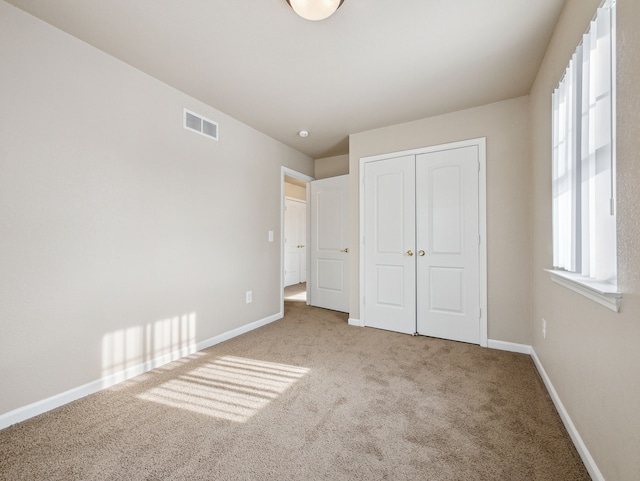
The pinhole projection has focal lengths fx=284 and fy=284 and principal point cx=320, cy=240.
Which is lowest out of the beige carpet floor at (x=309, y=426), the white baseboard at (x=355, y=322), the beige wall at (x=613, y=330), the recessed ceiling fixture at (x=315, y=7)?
the beige carpet floor at (x=309, y=426)

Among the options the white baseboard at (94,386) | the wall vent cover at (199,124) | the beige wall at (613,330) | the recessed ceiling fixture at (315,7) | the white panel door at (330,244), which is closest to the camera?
the beige wall at (613,330)

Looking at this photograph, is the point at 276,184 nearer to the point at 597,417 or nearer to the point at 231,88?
the point at 231,88

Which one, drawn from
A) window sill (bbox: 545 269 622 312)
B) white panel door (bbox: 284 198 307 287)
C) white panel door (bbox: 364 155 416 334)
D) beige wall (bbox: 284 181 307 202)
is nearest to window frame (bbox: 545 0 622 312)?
window sill (bbox: 545 269 622 312)

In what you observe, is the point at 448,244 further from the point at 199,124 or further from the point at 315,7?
the point at 199,124

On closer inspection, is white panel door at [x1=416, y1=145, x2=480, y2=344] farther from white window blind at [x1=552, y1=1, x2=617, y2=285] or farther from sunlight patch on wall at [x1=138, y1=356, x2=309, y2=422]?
sunlight patch on wall at [x1=138, y1=356, x2=309, y2=422]

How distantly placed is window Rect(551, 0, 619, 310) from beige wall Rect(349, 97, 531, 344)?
37.0 inches

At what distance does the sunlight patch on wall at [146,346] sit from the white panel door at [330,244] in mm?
2174

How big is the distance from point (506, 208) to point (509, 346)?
1357 millimetres

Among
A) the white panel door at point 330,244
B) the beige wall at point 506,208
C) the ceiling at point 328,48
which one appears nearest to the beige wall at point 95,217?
the ceiling at point 328,48

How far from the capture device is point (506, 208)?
2.81 meters

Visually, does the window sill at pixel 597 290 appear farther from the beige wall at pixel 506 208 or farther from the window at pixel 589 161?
the beige wall at pixel 506 208

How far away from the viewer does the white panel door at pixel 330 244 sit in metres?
4.27

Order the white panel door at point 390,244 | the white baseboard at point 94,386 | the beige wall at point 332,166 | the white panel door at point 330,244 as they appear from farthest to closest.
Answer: the beige wall at point 332,166 < the white panel door at point 330,244 < the white panel door at point 390,244 < the white baseboard at point 94,386

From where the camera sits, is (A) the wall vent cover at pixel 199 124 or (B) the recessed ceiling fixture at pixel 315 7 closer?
(B) the recessed ceiling fixture at pixel 315 7
